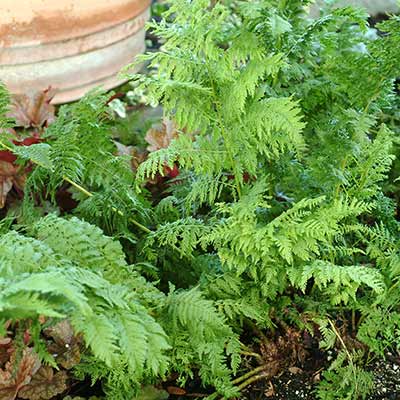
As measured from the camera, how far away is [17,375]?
63.9 inches

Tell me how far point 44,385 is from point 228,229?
24.5 inches

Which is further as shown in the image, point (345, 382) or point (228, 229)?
point (345, 382)

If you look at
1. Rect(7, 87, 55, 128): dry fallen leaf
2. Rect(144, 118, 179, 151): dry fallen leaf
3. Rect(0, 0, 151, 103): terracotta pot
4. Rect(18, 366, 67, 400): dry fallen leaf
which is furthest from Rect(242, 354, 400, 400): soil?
Rect(0, 0, 151, 103): terracotta pot

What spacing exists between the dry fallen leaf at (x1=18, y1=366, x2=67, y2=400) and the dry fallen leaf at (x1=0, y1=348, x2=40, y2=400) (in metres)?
0.02

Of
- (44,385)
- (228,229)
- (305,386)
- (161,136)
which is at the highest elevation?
(228,229)

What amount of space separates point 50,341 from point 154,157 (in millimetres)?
631

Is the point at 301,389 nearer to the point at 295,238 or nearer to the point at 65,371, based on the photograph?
the point at 295,238

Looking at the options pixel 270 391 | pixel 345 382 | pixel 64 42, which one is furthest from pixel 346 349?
pixel 64 42

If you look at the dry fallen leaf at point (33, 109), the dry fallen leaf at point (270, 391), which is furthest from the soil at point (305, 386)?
the dry fallen leaf at point (33, 109)

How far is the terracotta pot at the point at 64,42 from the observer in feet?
8.91

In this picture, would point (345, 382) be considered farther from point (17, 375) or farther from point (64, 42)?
point (64, 42)

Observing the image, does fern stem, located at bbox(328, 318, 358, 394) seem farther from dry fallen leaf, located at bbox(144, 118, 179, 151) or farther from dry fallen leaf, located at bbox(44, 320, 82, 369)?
dry fallen leaf, located at bbox(144, 118, 179, 151)

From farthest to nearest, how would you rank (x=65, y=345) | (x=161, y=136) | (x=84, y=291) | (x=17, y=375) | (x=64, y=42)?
1. (x=64, y=42)
2. (x=161, y=136)
3. (x=65, y=345)
4. (x=17, y=375)
5. (x=84, y=291)

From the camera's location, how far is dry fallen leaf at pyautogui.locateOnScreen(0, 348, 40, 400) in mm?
1606
